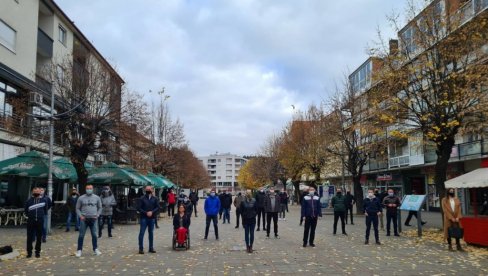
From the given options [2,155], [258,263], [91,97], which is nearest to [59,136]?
[91,97]

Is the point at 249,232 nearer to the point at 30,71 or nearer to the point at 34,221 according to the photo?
the point at 34,221

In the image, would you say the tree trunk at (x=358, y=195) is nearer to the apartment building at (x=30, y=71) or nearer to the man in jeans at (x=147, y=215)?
the apartment building at (x=30, y=71)

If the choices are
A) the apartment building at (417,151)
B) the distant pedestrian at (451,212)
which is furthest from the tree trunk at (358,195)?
the distant pedestrian at (451,212)

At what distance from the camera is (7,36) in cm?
2550

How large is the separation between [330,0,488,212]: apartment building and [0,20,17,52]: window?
19389 mm

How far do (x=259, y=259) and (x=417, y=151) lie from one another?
1629 centimetres

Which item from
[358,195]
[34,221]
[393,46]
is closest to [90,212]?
[34,221]

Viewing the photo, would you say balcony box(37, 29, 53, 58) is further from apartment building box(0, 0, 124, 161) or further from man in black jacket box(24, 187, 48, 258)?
man in black jacket box(24, 187, 48, 258)

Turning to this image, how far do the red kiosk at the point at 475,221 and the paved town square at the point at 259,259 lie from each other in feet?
1.70

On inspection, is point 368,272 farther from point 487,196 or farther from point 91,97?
point 487,196

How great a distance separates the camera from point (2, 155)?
79.4 ft

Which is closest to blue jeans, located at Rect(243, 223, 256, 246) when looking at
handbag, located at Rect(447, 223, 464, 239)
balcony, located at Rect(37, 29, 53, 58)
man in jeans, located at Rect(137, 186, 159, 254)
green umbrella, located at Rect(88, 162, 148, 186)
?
man in jeans, located at Rect(137, 186, 159, 254)

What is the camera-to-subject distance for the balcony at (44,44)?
2936 cm

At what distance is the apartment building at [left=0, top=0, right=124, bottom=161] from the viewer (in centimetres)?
2161
